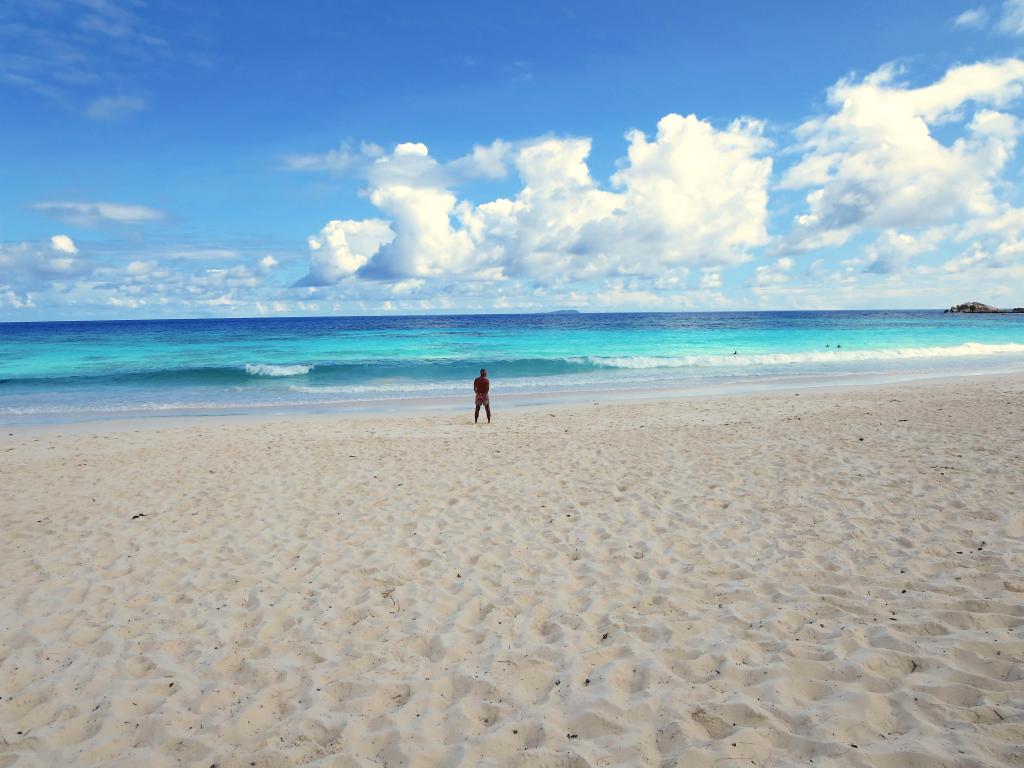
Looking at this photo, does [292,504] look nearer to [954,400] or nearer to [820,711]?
[820,711]

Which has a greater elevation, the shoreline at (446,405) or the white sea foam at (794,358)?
the white sea foam at (794,358)

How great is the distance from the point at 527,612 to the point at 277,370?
1253 inches

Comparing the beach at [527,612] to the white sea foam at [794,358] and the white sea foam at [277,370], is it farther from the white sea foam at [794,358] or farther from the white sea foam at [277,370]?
the white sea foam at [794,358]

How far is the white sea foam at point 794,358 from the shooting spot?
34.9m

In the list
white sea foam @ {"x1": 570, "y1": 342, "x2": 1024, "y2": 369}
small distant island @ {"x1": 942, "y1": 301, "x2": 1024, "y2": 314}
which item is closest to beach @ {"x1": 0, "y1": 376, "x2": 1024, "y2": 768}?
white sea foam @ {"x1": 570, "y1": 342, "x2": 1024, "y2": 369}

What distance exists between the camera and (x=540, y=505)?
788cm

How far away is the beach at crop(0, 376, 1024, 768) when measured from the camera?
3430 mm

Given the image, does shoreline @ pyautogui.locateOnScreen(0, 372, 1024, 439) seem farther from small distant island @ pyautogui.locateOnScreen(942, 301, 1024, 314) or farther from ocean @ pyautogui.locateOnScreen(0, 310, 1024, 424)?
small distant island @ pyautogui.locateOnScreen(942, 301, 1024, 314)

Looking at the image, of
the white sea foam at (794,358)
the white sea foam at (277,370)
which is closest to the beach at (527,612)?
the white sea foam at (277,370)

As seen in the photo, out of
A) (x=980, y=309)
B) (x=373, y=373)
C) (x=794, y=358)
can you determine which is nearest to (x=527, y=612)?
(x=373, y=373)

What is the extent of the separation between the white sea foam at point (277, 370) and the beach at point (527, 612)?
23652mm

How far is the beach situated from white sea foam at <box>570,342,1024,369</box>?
2495cm

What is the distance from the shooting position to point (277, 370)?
33562mm

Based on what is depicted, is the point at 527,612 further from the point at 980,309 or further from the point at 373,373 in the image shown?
the point at 980,309
